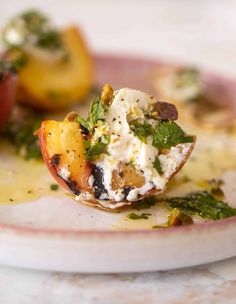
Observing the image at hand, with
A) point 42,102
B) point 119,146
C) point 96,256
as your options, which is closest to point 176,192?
point 119,146

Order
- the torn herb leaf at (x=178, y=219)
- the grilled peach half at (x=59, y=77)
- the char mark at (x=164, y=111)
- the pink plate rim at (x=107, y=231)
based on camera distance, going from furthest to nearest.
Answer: the grilled peach half at (x=59, y=77) → the char mark at (x=164, y=111) → the torn herb leaf at (x=178, y=219) → the pink plate rim at (x=107, y=231)

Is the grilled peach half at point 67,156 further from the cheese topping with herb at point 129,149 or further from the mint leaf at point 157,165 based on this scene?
the mint leaf at point 157,165

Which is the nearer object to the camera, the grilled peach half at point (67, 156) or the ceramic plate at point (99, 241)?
the ceramic plate at point (99, 241)

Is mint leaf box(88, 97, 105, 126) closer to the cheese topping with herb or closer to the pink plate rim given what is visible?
A: the cheese topping with herb

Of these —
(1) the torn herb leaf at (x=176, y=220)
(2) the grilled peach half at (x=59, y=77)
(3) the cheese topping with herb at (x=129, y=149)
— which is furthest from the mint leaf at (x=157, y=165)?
(2) the grilled peach half at (x=59, y=77)

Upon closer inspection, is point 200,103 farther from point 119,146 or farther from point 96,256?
point 96,256

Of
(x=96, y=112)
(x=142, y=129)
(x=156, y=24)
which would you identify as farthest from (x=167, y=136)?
(x=156, y=24)

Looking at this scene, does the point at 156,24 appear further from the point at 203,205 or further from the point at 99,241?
the point at 99,241
